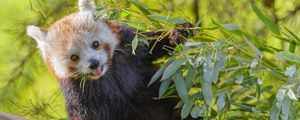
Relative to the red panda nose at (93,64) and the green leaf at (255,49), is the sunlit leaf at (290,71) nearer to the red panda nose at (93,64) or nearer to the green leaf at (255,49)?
the green leaf at (255,49)

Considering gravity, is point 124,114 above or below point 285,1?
below

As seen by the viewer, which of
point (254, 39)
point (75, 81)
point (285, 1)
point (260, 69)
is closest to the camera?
point (260, 69)

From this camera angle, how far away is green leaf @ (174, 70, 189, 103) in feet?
9.04

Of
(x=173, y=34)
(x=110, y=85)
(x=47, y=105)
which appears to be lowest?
(x=47, y=105)

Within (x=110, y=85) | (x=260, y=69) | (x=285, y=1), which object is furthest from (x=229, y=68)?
(x=285, y=1)

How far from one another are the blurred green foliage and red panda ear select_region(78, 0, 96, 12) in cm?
13

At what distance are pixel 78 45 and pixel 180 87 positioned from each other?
513 millimetres

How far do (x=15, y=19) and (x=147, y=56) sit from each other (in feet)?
2.73

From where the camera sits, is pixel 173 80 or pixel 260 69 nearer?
pixel 260 69

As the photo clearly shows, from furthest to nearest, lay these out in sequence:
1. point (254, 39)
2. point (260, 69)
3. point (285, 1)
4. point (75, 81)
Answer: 1. point (285, 1)
2. point (75, 81)
3. point (254, 39)
4. point (260, 69)

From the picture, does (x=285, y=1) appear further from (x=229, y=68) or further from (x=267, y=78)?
(x=229, y=68)

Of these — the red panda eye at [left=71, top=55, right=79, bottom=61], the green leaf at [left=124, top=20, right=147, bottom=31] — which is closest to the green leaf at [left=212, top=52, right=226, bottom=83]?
the green leaf at [left=124, top=20, right=147, bottom=31]

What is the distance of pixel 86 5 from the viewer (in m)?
3.09

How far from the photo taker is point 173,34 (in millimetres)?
Result: 3088
